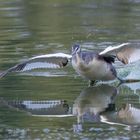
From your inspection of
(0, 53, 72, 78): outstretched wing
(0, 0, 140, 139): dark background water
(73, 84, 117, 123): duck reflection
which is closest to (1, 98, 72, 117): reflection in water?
(0, 0, 140, 139): dark background water

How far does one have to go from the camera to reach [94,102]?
1142 centimetres

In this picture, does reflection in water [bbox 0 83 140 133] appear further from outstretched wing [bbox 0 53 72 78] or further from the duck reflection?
outstretched wing [bbox 0 53 72 78]

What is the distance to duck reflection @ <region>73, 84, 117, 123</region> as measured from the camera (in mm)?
10490

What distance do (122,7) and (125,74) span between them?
10793mm

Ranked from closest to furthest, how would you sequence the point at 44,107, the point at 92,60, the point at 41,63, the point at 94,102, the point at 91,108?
the point at 91,108 < the point at 44,107 < the point at 94,102 < the point at 92,60 < the point at 41,63

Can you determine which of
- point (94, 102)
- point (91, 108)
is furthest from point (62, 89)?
point (91, 108)

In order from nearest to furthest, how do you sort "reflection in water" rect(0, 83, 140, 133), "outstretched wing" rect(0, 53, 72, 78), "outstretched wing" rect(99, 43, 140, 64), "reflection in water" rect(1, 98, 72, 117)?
"reflection in water" rect(0, 83, 140, 133) < "reflection in water" rect(1, 98, 72, 117) < "outstretched wing" rect(99, 43, 140, 64) < "outstretched wing" rect(0, 53, 72, 78)

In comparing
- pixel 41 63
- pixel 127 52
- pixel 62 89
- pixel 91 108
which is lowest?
pixel 91 108

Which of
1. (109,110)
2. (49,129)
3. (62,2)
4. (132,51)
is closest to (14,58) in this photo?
(132,51)

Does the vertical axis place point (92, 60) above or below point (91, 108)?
above

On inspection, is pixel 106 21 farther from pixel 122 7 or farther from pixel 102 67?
pixel 102 67

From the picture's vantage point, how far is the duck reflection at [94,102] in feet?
34.4

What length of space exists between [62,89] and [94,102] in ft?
3.12

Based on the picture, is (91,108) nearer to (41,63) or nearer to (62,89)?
(62,89)
